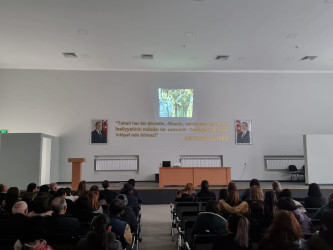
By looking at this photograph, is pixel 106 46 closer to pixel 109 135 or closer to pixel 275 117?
pixel 109 135

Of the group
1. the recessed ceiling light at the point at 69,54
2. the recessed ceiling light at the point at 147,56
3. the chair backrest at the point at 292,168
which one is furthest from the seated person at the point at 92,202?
the chair backrest at the point at 292,168

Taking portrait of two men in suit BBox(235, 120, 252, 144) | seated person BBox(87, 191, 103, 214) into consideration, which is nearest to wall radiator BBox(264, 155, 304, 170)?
portrait of two men in suit BBox(235, 120, 252, 144)

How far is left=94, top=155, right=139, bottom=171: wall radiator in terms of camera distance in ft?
35.6

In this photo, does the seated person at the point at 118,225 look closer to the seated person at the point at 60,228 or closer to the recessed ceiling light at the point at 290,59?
the seated person at the point at 60,228

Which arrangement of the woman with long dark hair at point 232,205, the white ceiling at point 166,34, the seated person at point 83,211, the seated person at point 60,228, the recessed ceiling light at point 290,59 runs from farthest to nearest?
the recessed ceiling light at point 290,59
the white ceiling at point 166,34
the woman with long dark hair at point 232,205
the seated person at point 83,211
the seated person at point 60,228

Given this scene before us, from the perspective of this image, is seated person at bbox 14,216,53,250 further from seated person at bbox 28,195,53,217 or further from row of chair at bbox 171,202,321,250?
row of chair at bbox 171,202,321,250

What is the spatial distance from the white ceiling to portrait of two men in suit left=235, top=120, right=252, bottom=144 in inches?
91.3

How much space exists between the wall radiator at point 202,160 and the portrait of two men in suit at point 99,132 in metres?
3.29

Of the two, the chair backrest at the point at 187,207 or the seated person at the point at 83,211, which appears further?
the chair backrest at the point at 187,207

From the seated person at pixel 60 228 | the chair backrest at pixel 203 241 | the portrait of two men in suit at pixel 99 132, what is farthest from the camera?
the portrait of two men in suit at pixel 99 132

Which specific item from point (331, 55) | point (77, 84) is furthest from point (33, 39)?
point (331, 55)

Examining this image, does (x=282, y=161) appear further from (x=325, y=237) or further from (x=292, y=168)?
(x=325, y=237)

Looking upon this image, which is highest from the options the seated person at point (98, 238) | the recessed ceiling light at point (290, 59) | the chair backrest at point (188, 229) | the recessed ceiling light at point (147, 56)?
the recessed ceiling light at point (290, 59)

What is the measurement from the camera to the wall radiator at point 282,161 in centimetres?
1110
